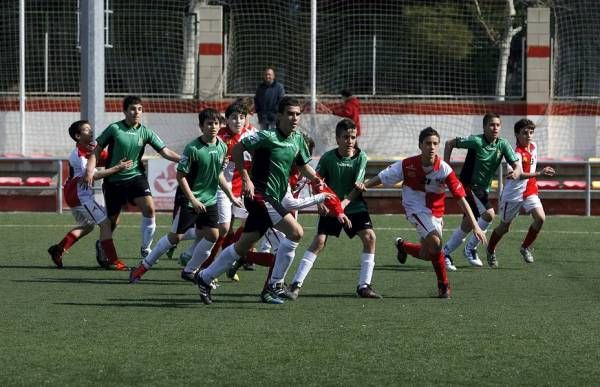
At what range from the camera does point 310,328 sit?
9.75 metres

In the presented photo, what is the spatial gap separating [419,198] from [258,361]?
14.4 ft

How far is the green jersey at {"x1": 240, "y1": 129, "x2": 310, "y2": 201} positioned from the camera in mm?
11164

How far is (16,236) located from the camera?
1842 cm

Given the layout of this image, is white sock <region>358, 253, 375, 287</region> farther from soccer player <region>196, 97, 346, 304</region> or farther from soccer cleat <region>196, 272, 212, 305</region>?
soccer cleat <region>196, 272, 212, 305</region>

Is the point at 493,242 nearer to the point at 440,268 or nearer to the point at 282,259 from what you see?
the point at 440,268

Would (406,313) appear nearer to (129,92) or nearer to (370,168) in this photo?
(370,168)

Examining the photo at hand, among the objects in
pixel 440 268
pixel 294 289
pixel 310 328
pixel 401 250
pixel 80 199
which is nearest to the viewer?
pixel 310 328

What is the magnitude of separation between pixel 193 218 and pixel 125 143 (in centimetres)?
169

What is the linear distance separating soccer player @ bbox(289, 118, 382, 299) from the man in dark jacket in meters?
13.2

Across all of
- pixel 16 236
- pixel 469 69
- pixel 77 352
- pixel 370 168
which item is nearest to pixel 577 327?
pixel 77 352

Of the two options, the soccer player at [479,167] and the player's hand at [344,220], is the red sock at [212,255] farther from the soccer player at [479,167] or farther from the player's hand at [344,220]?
the soccer player at [479,167]

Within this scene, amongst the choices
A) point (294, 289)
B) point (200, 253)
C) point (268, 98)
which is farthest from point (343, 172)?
point (268, 98)

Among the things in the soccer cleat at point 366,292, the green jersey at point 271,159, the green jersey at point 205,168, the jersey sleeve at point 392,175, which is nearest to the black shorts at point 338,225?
the jersey sleeve at point 392,175

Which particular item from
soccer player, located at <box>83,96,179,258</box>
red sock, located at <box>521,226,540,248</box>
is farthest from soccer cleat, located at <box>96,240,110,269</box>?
red sock, located at <box>521,226,540,248</box>
